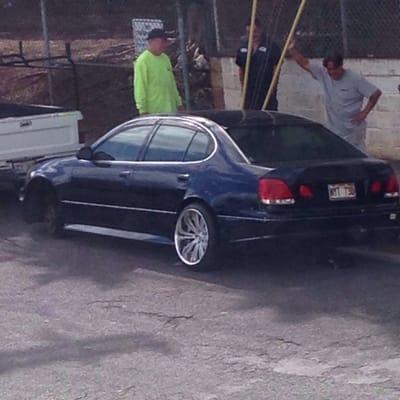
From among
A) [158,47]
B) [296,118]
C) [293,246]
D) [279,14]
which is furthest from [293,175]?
[279,14]

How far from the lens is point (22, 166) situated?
1422 cm

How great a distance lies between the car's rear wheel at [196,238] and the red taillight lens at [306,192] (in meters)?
0.79

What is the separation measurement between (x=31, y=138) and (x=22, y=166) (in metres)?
0.36

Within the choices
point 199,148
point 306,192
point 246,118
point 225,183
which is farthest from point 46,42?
point 306,192

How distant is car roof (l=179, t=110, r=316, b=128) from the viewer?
11195mm

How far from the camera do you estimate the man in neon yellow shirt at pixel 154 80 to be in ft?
46.6

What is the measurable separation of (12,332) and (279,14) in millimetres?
9378

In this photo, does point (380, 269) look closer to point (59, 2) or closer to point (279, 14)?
point (279, 14)

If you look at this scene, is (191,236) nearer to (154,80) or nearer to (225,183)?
(225,183)

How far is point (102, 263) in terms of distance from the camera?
11414 mm

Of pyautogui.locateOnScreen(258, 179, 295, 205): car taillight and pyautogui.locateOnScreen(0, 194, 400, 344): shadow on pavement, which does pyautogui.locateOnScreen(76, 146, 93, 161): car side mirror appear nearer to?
pyautogui.locateOnScreen(0, 194, 400, 344): shadow on pavement

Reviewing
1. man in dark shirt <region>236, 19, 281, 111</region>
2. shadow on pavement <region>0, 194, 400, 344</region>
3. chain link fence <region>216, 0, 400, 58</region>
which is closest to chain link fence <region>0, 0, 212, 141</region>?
chain link fence <region>216, 0, 400, 58</region>

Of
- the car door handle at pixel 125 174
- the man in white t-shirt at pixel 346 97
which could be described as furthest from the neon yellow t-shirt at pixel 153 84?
the car door handle at pixel 125 174

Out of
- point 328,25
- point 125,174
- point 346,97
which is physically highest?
point 328,25
